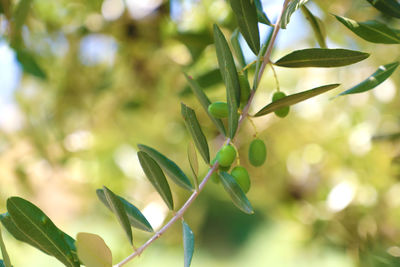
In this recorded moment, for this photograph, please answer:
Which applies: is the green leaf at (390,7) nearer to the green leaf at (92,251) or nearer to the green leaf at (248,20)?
the green leaf at (248,20)

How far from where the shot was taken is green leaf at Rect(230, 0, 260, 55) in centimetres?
23

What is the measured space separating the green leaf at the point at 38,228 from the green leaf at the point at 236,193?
10cm

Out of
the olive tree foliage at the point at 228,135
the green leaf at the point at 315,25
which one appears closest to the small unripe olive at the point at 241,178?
the olive tree foliage at the point at 228,135

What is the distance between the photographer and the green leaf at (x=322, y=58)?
215mm

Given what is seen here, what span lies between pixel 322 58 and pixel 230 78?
53 millimetres

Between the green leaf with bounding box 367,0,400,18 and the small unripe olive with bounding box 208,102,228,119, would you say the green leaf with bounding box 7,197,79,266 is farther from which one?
the green leaf with bounding box 367,0,400,18

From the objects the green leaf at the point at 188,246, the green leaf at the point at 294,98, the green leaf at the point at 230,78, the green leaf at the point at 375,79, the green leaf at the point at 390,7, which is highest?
the green leaf at the point at 230,78

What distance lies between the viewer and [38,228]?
230 mm

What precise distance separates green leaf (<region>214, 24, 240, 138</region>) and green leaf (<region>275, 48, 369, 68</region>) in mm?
35

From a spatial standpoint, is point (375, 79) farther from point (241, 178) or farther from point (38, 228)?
point (38, 228)

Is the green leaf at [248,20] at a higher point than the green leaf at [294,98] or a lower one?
higher

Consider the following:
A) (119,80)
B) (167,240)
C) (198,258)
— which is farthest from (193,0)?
(198,258)

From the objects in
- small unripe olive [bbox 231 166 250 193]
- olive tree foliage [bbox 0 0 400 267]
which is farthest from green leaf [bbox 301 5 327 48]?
small unripe olive [bbox 231 166 250 193]

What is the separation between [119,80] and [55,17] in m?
0.15
